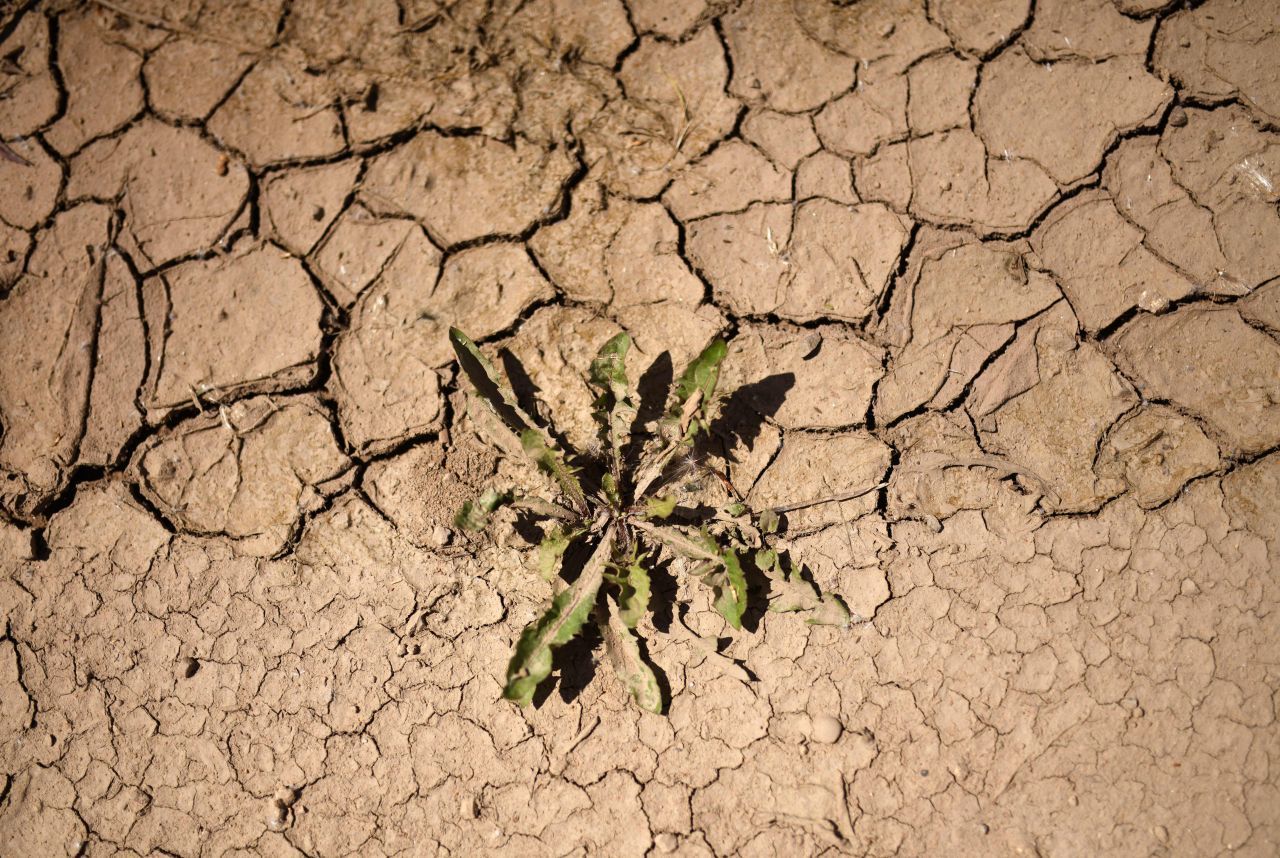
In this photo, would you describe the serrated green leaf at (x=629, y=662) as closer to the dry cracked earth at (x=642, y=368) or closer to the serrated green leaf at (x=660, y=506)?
the dry cracked earth at (x=642, y=368)

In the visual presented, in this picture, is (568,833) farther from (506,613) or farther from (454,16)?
(454,16)

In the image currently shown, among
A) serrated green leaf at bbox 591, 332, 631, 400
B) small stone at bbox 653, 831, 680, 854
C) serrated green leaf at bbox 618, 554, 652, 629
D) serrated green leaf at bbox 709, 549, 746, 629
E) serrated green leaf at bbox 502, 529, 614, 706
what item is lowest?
small stone at bbox 653, 831, 680, 854

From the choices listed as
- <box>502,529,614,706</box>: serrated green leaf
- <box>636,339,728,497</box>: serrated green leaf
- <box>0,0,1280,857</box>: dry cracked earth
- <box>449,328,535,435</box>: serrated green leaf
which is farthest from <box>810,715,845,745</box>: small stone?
<box>449,328,535,435</box>: serrated green leaf

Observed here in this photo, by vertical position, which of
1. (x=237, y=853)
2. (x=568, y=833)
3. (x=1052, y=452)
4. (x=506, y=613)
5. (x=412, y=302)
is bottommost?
(x=237, y=853)

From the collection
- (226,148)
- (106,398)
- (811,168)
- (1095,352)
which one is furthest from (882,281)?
(106,398)

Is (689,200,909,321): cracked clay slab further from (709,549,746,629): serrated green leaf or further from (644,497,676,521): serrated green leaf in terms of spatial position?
(709,549,746,629): serrated green leaf

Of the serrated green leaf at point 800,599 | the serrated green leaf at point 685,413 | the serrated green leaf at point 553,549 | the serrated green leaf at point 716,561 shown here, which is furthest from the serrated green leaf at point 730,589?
the serrated green leaf at point 553,549

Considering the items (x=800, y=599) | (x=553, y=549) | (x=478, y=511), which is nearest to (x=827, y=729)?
(x=800, y=599)
